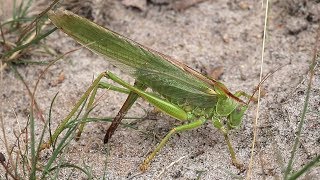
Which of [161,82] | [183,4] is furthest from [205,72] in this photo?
[161,82]

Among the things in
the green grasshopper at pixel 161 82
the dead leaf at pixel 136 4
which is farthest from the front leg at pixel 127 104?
the dead leaf at pixel 136 4

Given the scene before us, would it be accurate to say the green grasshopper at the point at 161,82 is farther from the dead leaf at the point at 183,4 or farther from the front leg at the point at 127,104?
the dead leaf at the point at 183,4

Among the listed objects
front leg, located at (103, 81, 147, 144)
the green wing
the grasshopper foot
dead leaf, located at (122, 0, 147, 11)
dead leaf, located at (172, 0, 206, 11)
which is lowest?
the grasshopper foot

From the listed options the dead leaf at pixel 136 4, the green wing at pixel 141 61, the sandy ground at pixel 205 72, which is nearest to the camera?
the green wing at pixel 141 61

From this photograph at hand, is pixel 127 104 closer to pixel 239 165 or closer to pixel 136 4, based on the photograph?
pixel 239 165

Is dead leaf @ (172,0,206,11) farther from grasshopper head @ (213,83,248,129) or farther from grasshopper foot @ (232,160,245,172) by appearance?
grasshopper foot @ (232,160,245,172)

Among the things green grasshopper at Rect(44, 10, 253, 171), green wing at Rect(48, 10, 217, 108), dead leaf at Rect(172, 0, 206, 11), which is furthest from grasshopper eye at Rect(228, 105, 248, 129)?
dead leaf at Rect(172, 0, 206, 11)
